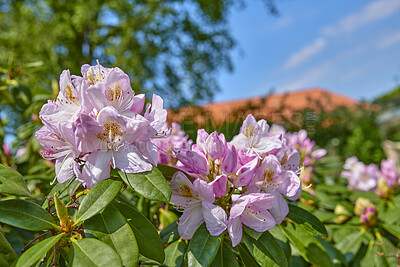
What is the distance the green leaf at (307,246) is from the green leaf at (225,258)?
0.93 feet

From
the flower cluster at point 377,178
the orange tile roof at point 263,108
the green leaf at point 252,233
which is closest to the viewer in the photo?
the green leaf at point 252,233

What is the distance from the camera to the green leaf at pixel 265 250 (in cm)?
88

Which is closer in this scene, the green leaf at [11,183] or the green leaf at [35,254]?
the green leaf at [35,254]

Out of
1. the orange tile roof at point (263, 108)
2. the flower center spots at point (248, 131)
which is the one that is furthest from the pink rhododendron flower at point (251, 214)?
the orange tile roof at point (263, 108)

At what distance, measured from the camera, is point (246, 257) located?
97cm

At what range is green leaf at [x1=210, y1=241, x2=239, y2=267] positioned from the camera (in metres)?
0.92

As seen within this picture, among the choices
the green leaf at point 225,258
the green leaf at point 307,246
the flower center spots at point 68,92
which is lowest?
the green leaf at point 307,246

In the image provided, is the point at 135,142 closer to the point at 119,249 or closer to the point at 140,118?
the point at 140,118

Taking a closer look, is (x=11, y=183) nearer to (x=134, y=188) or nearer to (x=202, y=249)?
(x=134, y=188)

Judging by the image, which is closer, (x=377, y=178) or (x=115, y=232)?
(x=115, y=232)

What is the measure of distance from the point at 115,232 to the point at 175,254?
0.28 m

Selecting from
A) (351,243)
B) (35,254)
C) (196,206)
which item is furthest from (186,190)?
(351,243)

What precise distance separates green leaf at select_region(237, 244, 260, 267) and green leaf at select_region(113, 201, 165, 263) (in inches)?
10.2

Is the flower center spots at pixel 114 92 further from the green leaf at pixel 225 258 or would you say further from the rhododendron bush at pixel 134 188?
the green leaf at pixel 225 258
